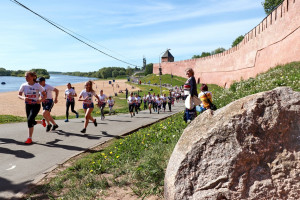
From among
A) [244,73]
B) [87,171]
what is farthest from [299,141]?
[244,73]

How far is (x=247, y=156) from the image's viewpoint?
2582 mm

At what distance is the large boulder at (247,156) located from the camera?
2514mm

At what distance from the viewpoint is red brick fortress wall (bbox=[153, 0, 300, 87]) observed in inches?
748

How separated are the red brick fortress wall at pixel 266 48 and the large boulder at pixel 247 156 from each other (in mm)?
17479

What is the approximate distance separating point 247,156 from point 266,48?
26021mm

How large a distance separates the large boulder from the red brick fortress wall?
57.3 feet

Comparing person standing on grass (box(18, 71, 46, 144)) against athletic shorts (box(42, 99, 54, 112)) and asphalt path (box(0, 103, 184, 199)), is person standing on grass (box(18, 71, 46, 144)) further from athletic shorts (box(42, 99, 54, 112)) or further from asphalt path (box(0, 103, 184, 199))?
athletic shorts (box(42, 99, 54, 112))

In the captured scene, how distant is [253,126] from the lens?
2.64m

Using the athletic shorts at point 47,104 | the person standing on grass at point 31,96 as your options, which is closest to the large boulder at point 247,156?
the person standing on grass at point 31,96

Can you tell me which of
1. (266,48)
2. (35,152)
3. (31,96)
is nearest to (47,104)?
(31,96)

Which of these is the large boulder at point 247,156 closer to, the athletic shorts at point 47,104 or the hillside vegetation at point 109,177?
the hillside vegetation at point 109,177

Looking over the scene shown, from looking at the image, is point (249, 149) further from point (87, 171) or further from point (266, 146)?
point (87, 171)

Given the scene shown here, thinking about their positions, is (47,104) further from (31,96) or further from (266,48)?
(266,48)

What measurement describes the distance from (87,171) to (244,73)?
32.0 m
